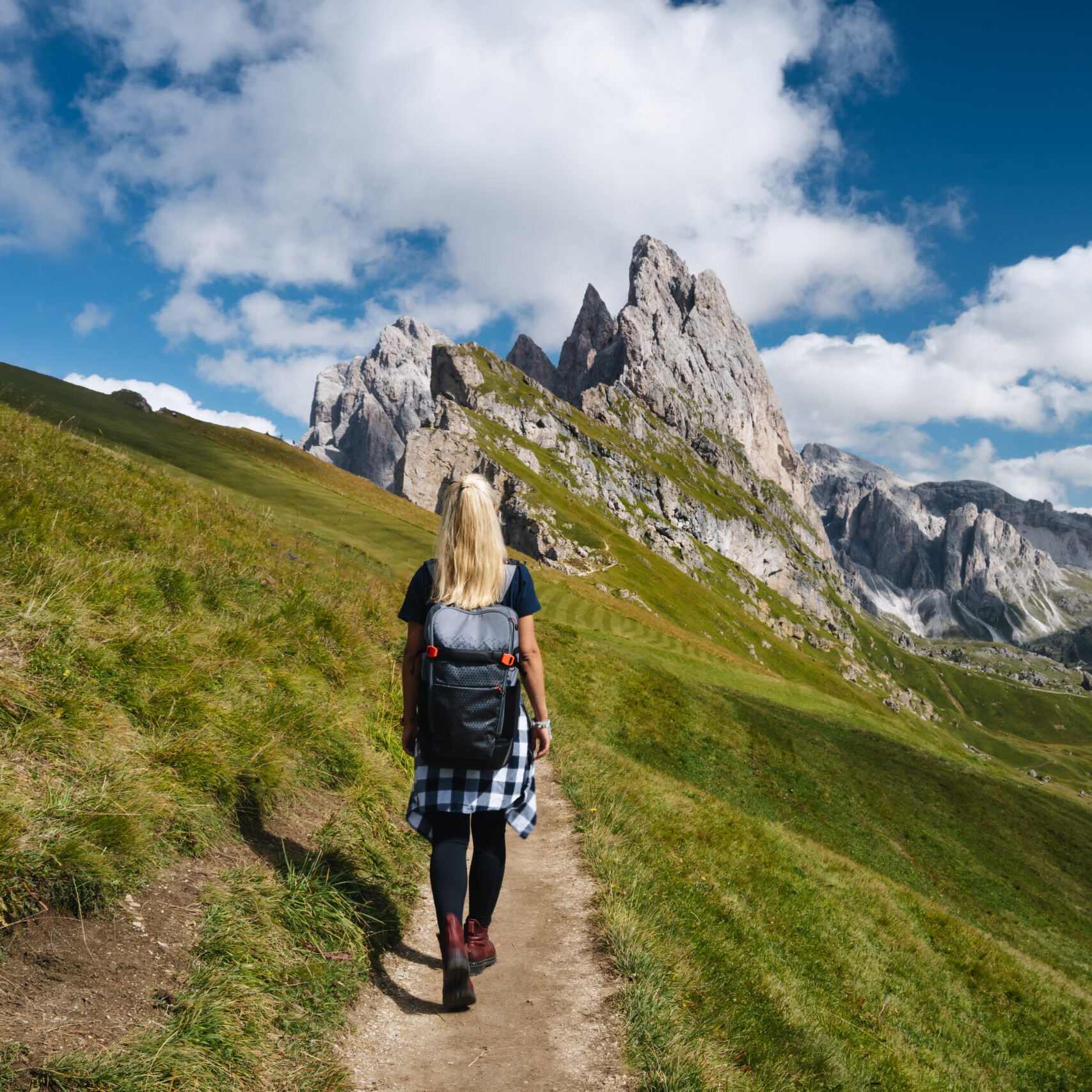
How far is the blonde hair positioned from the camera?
5.22 meters

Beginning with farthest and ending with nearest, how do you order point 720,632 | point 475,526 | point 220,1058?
point 720,632
point 475,526
point 220,1058

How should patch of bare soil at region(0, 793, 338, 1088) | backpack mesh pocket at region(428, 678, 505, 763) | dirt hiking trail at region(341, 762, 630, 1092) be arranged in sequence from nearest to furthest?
patch of bare soil at region(0, 793, 338, 1088) → dirt hiking trail at region(341, 762, 630, 1092) → backpack mesh pocket at region(428, 678, 505, 763)

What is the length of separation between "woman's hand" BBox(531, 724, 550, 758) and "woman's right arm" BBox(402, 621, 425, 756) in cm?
108

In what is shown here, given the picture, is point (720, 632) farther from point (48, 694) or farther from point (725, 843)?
point (48, 694)

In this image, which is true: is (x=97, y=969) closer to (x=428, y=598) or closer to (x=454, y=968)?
(x=454, y=968)

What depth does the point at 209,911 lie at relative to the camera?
459cm

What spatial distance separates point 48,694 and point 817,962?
11.4 m

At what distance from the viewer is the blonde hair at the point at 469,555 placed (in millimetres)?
5223

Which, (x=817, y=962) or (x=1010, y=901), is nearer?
(x=817, y=962)

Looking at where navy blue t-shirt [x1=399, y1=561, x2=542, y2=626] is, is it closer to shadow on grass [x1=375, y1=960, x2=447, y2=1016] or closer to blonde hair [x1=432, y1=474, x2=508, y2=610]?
blonde hair [x1=432, y1=474, x2=508, y2=610]

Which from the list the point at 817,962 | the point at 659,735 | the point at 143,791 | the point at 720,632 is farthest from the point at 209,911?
the point at 720,632

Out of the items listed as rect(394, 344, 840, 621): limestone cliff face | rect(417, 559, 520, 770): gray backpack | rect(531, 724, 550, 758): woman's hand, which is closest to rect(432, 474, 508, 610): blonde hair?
rect(417, 559, 520, 770): gray backpack

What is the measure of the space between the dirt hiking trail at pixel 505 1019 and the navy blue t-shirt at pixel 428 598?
9.98 ft

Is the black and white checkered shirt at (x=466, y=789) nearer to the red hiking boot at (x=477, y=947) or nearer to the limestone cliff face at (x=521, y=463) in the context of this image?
the red hiking boot at (x=477, y=947)
